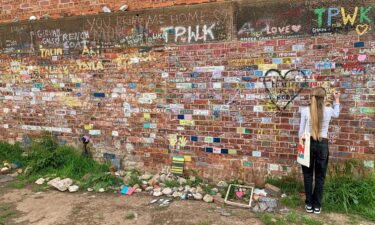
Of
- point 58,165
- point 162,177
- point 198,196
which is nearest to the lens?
point 198,196

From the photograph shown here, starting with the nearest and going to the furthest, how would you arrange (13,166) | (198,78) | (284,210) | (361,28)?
(361,28) → (284,210) → (198,78) → (13,166)

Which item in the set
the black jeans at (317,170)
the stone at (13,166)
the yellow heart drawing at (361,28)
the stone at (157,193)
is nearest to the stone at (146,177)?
the stone at (157,193)

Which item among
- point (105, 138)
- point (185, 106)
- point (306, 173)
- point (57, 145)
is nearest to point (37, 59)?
point (57, 145)

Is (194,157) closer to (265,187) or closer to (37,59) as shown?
(265,187)

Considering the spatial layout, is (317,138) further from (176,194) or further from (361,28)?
(176,194)

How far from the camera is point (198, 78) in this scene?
508cm

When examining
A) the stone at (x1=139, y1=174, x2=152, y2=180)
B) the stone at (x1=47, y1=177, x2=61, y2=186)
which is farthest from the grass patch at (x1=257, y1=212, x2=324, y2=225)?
the stone at (x1=47, y1=177, x2=61, y2=186)

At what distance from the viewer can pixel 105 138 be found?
5.93 m

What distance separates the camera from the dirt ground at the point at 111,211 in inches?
161

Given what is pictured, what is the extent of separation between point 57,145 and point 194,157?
311 cm

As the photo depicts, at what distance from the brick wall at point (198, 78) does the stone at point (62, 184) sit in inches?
34.6

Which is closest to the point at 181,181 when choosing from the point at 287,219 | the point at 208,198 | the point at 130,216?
the point at 208,198

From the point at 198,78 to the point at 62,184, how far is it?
9.99 feet

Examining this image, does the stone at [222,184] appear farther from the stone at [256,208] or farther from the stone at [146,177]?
the stone at [146,177]
